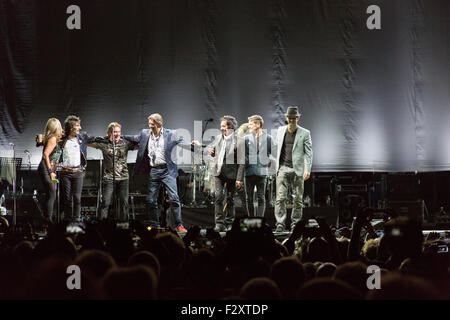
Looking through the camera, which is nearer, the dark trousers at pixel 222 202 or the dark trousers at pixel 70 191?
the dark trousers at pixel 70 191

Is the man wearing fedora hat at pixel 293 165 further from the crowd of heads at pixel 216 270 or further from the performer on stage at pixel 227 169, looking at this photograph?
the crowd of heads at pixel 216 270

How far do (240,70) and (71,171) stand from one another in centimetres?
487

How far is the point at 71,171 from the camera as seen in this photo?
703 cm

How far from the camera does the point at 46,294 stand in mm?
962

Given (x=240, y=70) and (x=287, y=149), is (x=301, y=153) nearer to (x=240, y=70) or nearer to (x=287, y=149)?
(x=287, y=149)

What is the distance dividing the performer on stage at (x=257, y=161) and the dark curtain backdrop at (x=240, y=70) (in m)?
2.76

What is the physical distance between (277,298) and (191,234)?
1.18 metres

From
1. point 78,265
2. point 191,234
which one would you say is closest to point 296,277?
point 78,265

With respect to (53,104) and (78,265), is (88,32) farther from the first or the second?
(78,265)

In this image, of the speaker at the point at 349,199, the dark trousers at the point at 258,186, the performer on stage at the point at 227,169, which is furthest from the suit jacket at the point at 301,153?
the speaker at the point at 349,199

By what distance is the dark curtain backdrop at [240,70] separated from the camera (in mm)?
10539

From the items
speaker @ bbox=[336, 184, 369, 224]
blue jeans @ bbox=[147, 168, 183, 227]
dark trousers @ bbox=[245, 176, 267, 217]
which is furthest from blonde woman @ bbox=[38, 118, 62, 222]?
speaker @ bbox=[336, 184, 369, 224]

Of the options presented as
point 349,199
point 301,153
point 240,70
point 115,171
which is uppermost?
point 240,70

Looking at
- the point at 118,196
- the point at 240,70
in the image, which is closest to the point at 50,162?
the point at 118,196
